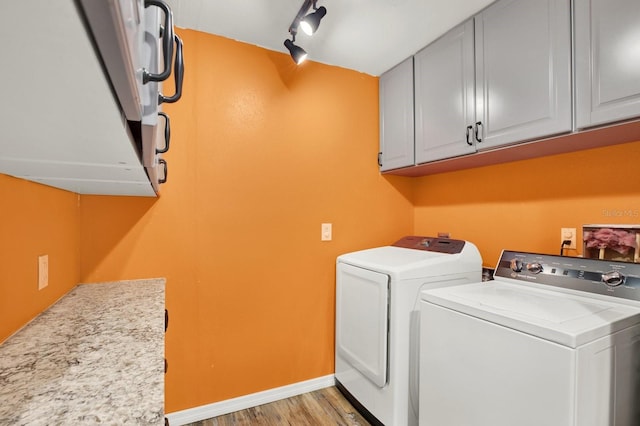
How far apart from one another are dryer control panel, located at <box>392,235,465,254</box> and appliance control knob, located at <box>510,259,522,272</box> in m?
0.28

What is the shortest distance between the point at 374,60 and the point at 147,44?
200 centimetres

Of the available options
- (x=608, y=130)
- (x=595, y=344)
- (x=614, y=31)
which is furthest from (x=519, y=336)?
(x=614, y=31)

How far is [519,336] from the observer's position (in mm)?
1085

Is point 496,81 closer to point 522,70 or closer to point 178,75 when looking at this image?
point 522,70

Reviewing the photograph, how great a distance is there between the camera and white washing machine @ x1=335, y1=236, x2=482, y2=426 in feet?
5.57

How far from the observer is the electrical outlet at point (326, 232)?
232cm

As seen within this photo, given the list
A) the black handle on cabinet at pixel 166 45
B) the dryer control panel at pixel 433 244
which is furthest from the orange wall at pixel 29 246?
the dryer control panel at pixel 433 244

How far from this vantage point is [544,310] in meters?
1.18

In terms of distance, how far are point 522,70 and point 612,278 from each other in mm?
1022

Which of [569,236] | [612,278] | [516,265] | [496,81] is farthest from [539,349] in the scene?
[496,81]

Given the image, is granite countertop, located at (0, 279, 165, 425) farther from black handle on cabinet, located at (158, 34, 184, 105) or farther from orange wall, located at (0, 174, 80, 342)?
black handle on cabinet, located at (158, 34, 184, 105)

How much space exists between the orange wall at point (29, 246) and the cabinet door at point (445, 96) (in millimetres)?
2019

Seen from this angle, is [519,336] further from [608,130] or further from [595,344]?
[608,130]

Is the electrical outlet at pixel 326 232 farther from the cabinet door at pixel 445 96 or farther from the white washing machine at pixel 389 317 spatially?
the cabinet door at pixel 445 96
